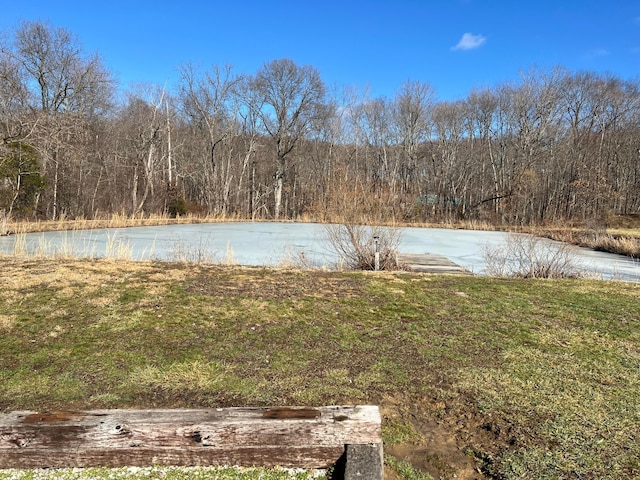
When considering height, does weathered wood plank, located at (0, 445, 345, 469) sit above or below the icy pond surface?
below

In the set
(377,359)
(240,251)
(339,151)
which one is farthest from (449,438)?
(339,151)

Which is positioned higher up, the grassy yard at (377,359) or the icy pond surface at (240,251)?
the icy pond surface at (240,251)

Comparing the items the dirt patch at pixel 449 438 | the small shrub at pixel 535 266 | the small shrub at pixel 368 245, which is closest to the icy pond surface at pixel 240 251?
the small shrub at pixel 535 266

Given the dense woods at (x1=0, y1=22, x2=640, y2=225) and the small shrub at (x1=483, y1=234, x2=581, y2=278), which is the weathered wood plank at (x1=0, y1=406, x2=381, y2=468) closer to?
the small shrub at (x1=483, y1=234, x2=581, y2=278)

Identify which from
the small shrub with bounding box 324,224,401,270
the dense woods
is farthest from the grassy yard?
the dense woods

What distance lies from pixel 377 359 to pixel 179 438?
1.56 m

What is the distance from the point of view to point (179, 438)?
64.1 inches

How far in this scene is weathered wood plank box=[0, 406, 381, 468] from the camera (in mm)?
1613

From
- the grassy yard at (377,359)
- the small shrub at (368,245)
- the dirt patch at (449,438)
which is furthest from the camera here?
the small shrub at (368,245)

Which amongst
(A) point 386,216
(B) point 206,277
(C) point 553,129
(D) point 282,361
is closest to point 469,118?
(C) point 553,129

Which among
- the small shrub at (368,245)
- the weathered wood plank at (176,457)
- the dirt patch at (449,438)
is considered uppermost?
the small shrub at (368,245)

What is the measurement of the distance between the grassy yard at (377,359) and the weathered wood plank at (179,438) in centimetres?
35

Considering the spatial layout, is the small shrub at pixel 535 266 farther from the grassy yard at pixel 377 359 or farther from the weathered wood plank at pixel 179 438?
the weathered wood plank at pixel 179 438

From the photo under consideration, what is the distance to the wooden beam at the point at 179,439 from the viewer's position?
1613mm
